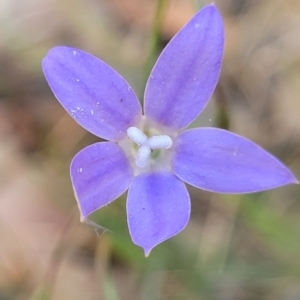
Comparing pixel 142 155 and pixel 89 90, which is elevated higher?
pixel 89 90

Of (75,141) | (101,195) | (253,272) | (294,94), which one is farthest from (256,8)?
(101,195)

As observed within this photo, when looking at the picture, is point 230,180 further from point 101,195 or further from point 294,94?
point 294,94

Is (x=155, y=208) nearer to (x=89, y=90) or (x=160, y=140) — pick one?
(x=160, y=140)

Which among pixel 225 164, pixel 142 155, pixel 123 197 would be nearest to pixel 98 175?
pixel 142 155

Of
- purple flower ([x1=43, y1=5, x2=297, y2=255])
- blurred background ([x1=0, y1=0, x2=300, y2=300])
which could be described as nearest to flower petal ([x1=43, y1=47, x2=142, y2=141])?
purple flower ([x1=43, y1=5, x2=297, y2=255])

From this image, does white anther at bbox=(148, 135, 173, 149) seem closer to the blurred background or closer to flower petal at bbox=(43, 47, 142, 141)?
flower petal at bbox=(43, 47, 142, 141)

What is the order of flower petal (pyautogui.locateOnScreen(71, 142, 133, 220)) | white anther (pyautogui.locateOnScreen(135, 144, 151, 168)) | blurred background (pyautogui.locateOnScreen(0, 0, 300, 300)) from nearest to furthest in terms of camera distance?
flower petal (pyautogui.locateOnScreen(71, 142, 133, 220)) → white anther (pyautogui.locateOnScreen(135, 144, 151, 168)) → blurred background (pyautogui.locateOnScreen(0, 0, 300, 300))
